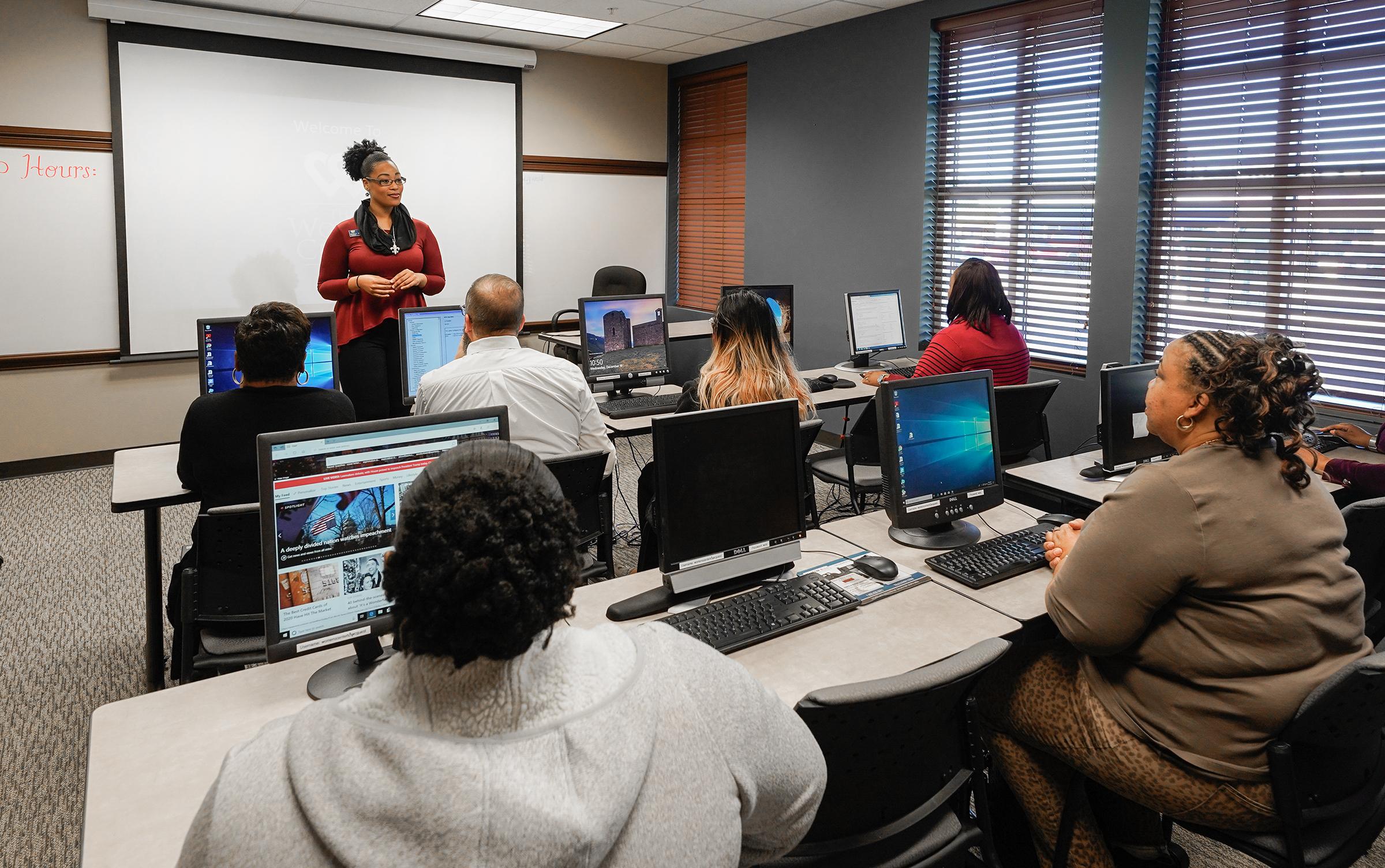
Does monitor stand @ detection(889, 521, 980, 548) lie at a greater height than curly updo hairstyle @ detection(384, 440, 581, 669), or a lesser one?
lesser

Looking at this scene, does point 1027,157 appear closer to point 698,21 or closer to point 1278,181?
point 1278,181

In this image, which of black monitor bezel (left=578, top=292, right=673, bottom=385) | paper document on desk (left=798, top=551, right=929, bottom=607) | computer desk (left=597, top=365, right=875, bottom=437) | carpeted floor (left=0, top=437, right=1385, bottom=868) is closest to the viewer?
paper document on desk (left=798, top=551, right=929, bottom=607)

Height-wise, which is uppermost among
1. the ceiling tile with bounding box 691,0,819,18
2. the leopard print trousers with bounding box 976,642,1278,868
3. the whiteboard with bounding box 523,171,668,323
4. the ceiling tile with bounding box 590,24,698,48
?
the ceiling tile with bounding box 590,24,698,48

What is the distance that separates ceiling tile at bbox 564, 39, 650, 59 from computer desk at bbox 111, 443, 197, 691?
457 centimetres

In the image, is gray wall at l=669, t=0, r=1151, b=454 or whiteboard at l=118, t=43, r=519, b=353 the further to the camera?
whiteboard at l=118, t=43, r=519, b=353

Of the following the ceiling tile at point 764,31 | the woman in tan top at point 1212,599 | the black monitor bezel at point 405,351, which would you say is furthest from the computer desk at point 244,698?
the ceiling tile at point 764,31

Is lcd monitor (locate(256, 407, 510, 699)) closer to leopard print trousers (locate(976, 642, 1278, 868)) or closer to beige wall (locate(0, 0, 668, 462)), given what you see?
leopard print trousers (locate(976, 642, 1278, 868))

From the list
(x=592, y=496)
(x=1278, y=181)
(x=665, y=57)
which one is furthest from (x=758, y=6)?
(x=592, y=496)

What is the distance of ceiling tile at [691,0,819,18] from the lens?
17.4 feet

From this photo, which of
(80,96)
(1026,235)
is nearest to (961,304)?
(1026,235)

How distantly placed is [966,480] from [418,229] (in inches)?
131

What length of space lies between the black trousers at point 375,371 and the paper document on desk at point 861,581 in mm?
2762

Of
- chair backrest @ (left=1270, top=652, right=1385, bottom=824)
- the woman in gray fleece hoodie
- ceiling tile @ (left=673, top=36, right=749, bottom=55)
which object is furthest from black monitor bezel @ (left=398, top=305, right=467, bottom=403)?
ceiling tile @ (left=673, top=36, right=749, bottom=55)

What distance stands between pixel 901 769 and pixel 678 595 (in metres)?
0.64
